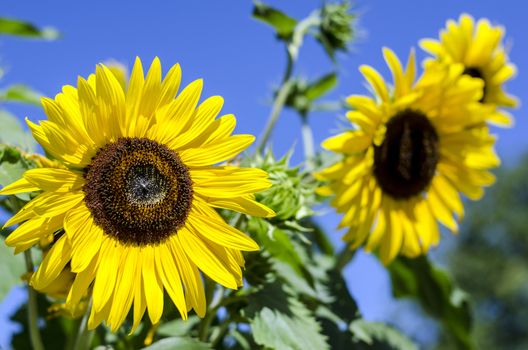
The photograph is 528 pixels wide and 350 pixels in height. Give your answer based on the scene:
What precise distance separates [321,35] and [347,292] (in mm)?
598

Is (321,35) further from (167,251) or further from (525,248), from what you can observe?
(525,248)

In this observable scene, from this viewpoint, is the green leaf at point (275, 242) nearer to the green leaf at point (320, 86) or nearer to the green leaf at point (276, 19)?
the green leaf at point (276, 19)

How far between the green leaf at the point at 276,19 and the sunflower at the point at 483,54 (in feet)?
1.00

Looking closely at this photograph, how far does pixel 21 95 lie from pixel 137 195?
2.12 ft

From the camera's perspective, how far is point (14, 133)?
4.10 feet

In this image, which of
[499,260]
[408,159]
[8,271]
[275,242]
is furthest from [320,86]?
[499,260]

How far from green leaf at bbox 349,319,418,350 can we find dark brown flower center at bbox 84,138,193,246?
562mm

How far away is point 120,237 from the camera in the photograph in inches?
41.7

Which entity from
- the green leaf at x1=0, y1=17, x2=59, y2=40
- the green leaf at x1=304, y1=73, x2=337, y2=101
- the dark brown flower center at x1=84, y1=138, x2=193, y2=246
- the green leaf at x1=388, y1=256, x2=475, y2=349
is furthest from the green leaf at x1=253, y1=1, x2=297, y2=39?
the dark brown flower center at x1=84, y1=138, x2=193, y2=246

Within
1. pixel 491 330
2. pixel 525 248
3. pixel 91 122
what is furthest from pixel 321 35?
pixel 525 248

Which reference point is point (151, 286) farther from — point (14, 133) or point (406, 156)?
point (406, 156)

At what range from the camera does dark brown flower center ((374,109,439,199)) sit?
5.13ft

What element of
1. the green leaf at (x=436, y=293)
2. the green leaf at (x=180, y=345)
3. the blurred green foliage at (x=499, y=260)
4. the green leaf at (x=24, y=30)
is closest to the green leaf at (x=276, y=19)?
the green leaf at (x=24, y=30)

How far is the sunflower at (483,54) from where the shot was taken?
71.5 inches
